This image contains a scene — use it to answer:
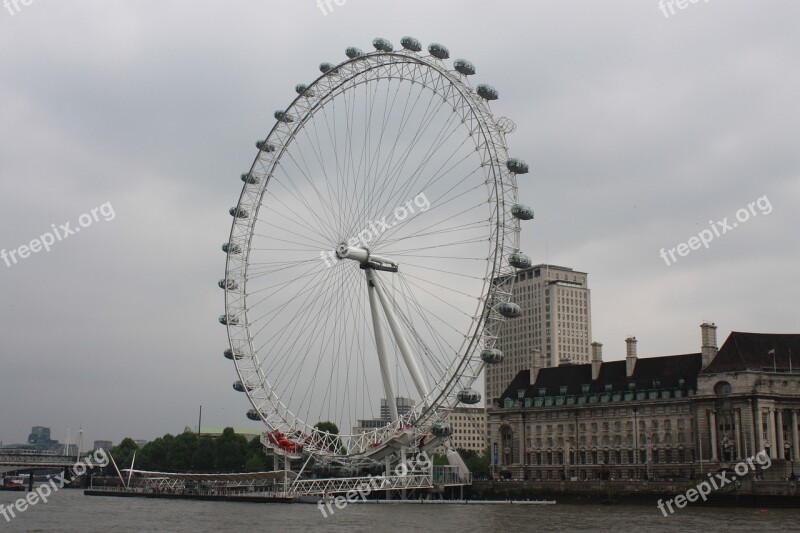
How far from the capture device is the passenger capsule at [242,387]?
8425 centimetres

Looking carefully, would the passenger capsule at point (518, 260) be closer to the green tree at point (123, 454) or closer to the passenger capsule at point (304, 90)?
the passenger capsule at point (304, 90)

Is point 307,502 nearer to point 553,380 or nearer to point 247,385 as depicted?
point 247,385

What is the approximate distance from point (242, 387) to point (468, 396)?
84.1 ft

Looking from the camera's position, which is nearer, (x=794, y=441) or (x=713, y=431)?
(x=794, y=441)

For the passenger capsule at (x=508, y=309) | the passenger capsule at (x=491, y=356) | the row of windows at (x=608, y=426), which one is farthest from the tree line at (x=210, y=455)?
the passenger capsule at (x=508, y=309)

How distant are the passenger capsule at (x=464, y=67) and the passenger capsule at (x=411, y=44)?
3.30 m

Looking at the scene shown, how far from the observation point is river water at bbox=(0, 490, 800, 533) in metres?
52.1

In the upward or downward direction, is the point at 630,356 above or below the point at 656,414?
above

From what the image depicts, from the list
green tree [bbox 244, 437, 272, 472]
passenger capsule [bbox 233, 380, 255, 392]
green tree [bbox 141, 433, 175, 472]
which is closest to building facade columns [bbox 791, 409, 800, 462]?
passenger capsule [bbox 233, 380, 255, 392]

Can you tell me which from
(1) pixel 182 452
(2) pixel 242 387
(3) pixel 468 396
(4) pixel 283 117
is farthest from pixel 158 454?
(3) pixel 468 396

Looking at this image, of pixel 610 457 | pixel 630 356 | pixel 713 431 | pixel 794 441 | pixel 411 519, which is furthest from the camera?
pixel 630 356

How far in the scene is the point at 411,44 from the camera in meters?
69.6

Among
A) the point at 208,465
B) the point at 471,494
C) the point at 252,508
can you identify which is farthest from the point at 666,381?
the point at 208,465

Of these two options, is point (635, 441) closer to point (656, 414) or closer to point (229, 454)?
point (656, 414)
